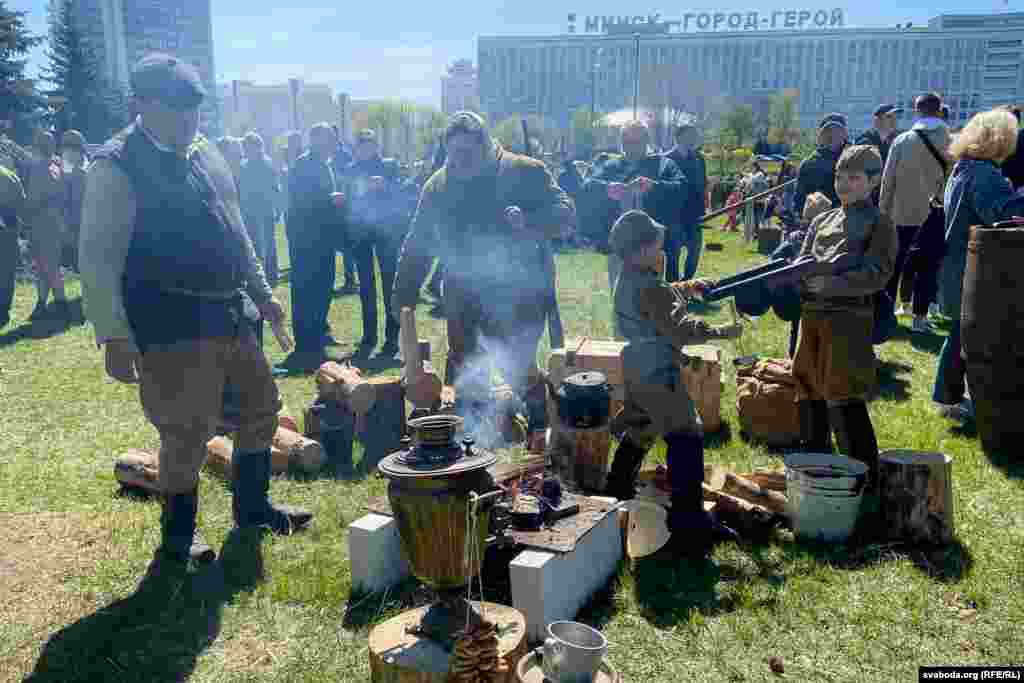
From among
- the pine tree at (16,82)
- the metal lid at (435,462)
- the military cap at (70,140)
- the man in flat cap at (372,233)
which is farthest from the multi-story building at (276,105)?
the metal lid at (435,462)

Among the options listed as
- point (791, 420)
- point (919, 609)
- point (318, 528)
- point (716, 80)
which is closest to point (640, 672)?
point (919, 609)

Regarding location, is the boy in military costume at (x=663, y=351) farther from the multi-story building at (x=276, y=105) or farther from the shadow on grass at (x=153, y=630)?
the multi-story building at (x=276, y=105)

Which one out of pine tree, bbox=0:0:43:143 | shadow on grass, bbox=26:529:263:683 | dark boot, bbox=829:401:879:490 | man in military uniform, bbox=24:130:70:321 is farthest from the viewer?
pine tree, bbox=0:0:43:143

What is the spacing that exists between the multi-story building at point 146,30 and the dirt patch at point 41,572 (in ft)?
245

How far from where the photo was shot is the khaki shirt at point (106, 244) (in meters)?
3.66

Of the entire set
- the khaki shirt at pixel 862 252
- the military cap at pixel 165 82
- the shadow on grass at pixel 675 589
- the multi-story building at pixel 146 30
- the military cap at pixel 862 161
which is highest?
the multi-story building at pixel 146 30

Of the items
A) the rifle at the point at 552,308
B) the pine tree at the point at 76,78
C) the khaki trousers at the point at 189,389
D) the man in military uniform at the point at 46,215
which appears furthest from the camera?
the pine tree at the point at 76,78

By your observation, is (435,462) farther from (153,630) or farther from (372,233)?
(372,233)

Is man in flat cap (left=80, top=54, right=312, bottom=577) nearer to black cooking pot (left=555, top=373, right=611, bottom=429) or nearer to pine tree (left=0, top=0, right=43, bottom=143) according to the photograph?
black cooking pot (left=555, top=373, right=611, bottom=429)

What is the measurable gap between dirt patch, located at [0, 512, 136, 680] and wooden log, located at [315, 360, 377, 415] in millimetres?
1677

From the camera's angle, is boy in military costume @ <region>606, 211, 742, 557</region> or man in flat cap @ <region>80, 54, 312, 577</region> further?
boy in military costume @ <region>606, 211, 742, 557</region>

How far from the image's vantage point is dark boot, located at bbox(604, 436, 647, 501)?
4.62m

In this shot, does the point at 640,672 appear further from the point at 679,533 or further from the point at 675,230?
the point at 675,230

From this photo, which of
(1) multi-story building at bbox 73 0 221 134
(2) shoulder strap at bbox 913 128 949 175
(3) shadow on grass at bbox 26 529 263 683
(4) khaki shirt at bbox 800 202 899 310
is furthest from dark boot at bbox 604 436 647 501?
(1) multi-story building at bbox 73 0 221 134
